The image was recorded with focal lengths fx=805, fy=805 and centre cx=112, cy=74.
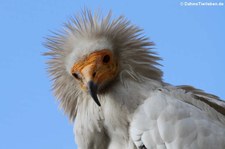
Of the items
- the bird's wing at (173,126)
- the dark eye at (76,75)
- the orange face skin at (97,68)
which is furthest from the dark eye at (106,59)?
the bird's wing at (173,126)

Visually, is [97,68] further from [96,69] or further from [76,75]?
[76,75]

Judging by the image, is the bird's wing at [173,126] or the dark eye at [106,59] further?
the dark eye at [106,59]

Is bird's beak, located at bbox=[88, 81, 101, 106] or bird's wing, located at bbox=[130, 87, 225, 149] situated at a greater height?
bird's beak, located at bbox=[88, 81, 101, 106]

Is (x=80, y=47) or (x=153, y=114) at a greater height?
(x=80, y=47)

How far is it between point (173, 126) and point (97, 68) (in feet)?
3.28

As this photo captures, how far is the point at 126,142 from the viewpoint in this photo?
25.2 ft

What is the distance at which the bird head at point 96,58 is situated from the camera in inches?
311

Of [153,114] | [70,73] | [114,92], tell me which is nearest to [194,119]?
[153,114]

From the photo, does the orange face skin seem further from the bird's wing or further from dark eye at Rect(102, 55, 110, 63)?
the bird's wing

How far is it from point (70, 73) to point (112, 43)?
0.52 meters

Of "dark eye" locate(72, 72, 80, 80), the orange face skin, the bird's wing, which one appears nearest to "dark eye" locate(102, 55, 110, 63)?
the orange face skin

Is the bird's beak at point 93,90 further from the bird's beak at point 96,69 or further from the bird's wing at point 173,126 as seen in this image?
the bird's wing at point 173,126

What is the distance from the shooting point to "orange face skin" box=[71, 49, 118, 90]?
25.6 ft

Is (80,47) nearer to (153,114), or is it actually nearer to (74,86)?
(74,86)
